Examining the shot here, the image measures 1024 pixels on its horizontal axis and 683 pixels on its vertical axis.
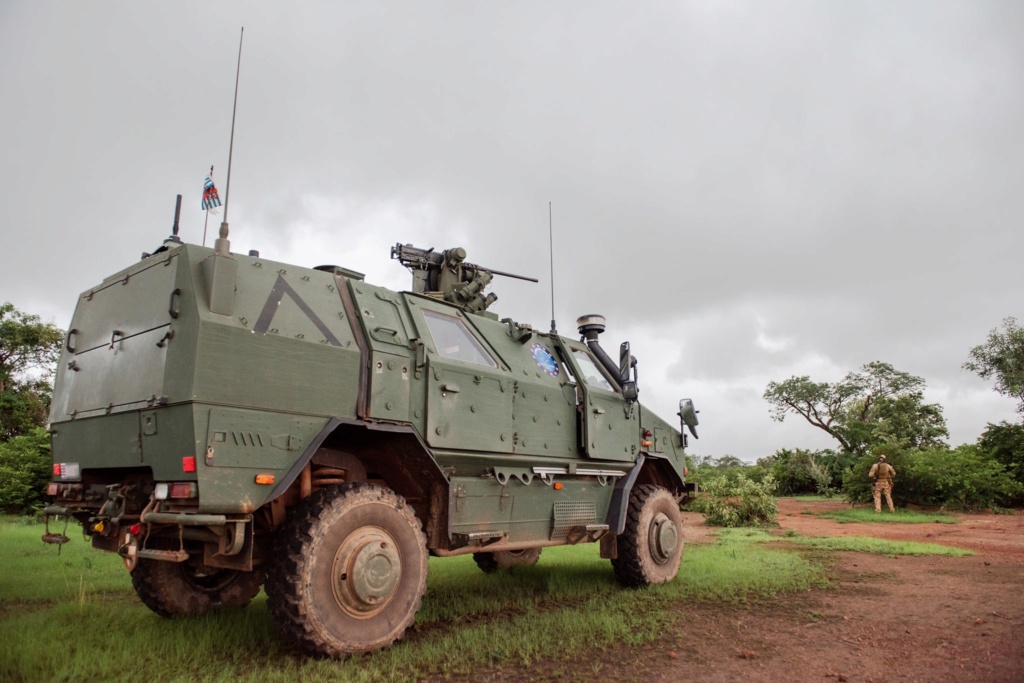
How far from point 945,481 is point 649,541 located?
43.4ft

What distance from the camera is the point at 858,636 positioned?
537cm

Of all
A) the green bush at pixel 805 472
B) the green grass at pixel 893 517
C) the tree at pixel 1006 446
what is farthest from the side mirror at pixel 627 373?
the green bush at pixel 805 472

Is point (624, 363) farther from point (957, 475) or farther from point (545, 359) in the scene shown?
point (957, 475)

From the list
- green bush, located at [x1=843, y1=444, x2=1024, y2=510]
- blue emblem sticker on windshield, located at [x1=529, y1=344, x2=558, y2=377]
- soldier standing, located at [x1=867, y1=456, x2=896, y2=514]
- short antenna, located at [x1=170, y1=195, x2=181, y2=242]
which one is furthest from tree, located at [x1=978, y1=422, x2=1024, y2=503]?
short antenna, located at [x1=170, y1=195, x2=181, y2=242]

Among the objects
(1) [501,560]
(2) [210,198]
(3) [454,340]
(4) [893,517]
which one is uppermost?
(2) [210,198]

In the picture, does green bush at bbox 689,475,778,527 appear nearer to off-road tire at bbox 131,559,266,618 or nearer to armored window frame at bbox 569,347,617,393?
armored window frame at bbox 569,347,617,393

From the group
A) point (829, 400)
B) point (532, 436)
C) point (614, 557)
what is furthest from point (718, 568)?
point (829, 400)

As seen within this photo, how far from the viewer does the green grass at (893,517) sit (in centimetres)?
1555

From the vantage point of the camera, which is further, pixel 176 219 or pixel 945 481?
Answer: pixel 945 481

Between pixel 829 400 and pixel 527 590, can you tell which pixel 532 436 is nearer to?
pixel 527 590

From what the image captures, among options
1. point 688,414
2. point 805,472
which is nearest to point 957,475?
point 805,472

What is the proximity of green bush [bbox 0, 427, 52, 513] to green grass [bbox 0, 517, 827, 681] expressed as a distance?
17.4 feet

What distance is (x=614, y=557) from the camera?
7410 mm

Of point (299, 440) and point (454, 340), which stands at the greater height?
point (454, 340)
